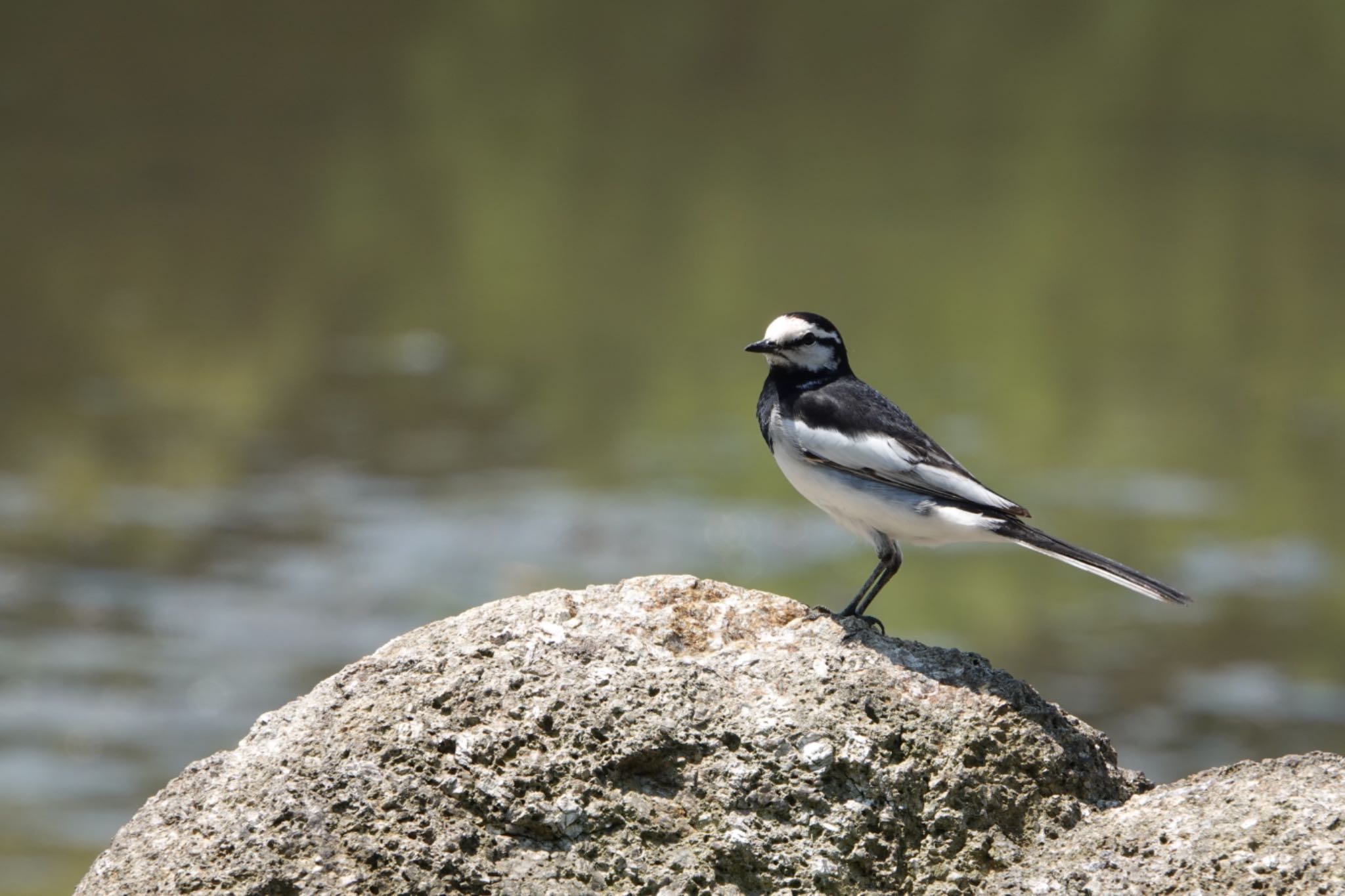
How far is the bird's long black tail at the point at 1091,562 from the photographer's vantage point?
21.6ft

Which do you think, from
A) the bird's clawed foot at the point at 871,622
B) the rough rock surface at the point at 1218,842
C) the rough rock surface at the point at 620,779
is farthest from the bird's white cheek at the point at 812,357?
the rough rock surface at the point at 1218,842

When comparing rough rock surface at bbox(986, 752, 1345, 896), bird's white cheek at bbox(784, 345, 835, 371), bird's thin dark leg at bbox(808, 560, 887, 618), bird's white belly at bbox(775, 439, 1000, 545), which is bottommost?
rough rock surface at bbox(986, 752, 1345, 896)

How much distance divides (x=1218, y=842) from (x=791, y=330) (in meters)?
2.92

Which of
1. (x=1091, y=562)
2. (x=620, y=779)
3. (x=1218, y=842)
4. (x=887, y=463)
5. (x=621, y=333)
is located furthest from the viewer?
(x=621, y=333)

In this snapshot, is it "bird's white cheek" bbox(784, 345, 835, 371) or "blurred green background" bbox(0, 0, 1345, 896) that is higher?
"blurred green background" bbox(0, 0, 1345, 896)

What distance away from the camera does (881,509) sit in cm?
743

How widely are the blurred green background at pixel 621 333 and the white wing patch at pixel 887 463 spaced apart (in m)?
9.92

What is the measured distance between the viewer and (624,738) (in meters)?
6.34

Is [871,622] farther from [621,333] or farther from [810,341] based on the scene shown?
[621,333]

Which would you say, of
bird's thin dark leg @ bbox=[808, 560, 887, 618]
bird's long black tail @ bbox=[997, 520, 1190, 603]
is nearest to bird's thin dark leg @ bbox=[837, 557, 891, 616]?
bird's thin dark leg @ bbox=[808, 560, 887, 618]

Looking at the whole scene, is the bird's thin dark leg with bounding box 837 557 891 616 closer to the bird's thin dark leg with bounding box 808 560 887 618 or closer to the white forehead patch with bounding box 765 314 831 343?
the bird's thin dark leg with bounding box 808 560 887 618

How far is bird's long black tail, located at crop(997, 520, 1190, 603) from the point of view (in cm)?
657

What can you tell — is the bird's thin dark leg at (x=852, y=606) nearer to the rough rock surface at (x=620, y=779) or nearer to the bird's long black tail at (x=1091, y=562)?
the rough rock surface at (x=620, y=779)

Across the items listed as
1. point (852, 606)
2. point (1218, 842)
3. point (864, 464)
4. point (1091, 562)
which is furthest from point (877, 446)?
point (1218, 842)
